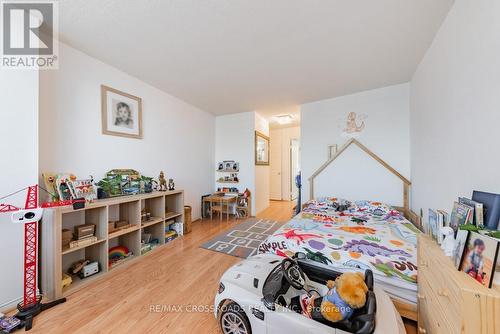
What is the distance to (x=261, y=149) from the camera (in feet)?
15.9

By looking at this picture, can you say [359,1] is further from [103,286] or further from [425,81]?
[103,286]

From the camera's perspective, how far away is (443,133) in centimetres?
174

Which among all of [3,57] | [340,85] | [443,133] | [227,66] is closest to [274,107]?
[340,85]

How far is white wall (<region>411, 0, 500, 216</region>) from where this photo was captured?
1.08 metres

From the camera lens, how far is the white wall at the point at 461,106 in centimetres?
108

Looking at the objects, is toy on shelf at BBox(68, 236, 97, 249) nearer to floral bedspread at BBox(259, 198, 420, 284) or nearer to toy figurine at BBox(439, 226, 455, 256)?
floral bedspread at BBox(259, 198, 420, 284)

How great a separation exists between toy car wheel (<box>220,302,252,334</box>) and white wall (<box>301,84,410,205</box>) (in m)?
2.84

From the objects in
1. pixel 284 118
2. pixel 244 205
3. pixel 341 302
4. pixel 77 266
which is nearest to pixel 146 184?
pixel 77 266

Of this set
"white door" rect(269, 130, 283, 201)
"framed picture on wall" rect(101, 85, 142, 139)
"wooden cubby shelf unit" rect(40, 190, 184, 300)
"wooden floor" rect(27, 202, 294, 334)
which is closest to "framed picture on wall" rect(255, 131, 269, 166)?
"white door" rect(269, 130, 283, 201)

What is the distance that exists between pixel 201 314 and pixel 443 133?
2.72 metres

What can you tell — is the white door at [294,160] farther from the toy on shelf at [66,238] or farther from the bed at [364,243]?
the toy on shelf at [66,238]

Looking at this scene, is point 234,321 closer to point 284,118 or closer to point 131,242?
point 131,242

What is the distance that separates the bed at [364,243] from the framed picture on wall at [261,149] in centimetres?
215

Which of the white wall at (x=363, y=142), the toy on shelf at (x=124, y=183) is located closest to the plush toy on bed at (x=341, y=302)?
the toy on shelf at (x=124, y=183)
